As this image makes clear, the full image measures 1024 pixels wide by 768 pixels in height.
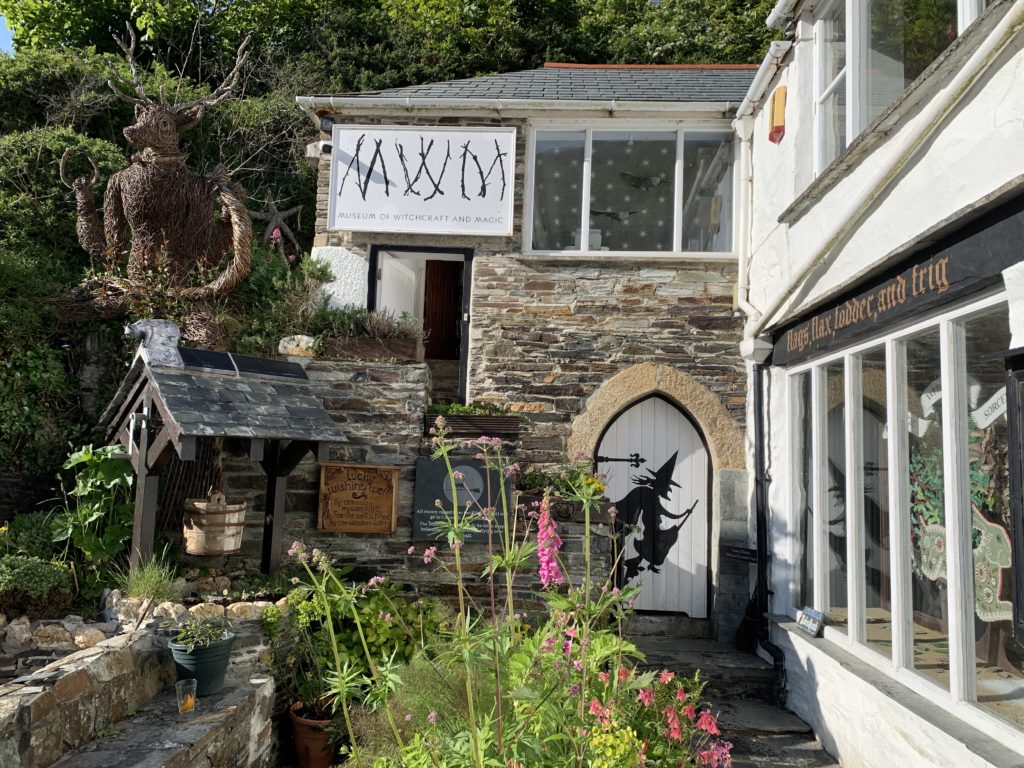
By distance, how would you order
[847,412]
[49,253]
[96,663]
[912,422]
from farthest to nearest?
[49,253]
[847,412]
[912,422]
[96,663]

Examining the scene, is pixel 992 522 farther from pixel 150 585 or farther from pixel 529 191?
pixel 529 191

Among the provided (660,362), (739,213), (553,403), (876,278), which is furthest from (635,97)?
(876,278)

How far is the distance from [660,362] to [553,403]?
123cm

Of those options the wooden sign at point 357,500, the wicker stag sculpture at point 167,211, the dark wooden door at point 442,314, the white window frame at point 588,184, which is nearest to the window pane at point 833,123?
the white window frame at point 588,184

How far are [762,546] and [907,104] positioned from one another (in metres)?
3.84

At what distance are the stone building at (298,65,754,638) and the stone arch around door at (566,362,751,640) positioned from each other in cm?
2

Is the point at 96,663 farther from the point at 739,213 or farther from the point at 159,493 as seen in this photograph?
the point at 739,213

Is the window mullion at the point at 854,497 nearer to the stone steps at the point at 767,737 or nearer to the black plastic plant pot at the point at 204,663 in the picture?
the stone steps at the point at 767,737

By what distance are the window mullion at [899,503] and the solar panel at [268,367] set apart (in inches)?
181

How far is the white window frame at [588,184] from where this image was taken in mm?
7754

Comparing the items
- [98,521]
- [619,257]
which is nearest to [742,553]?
[619,257]

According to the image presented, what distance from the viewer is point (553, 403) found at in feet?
25.0

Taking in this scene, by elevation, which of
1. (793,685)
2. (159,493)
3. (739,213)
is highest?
(739,213)

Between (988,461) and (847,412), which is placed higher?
(847,412)
